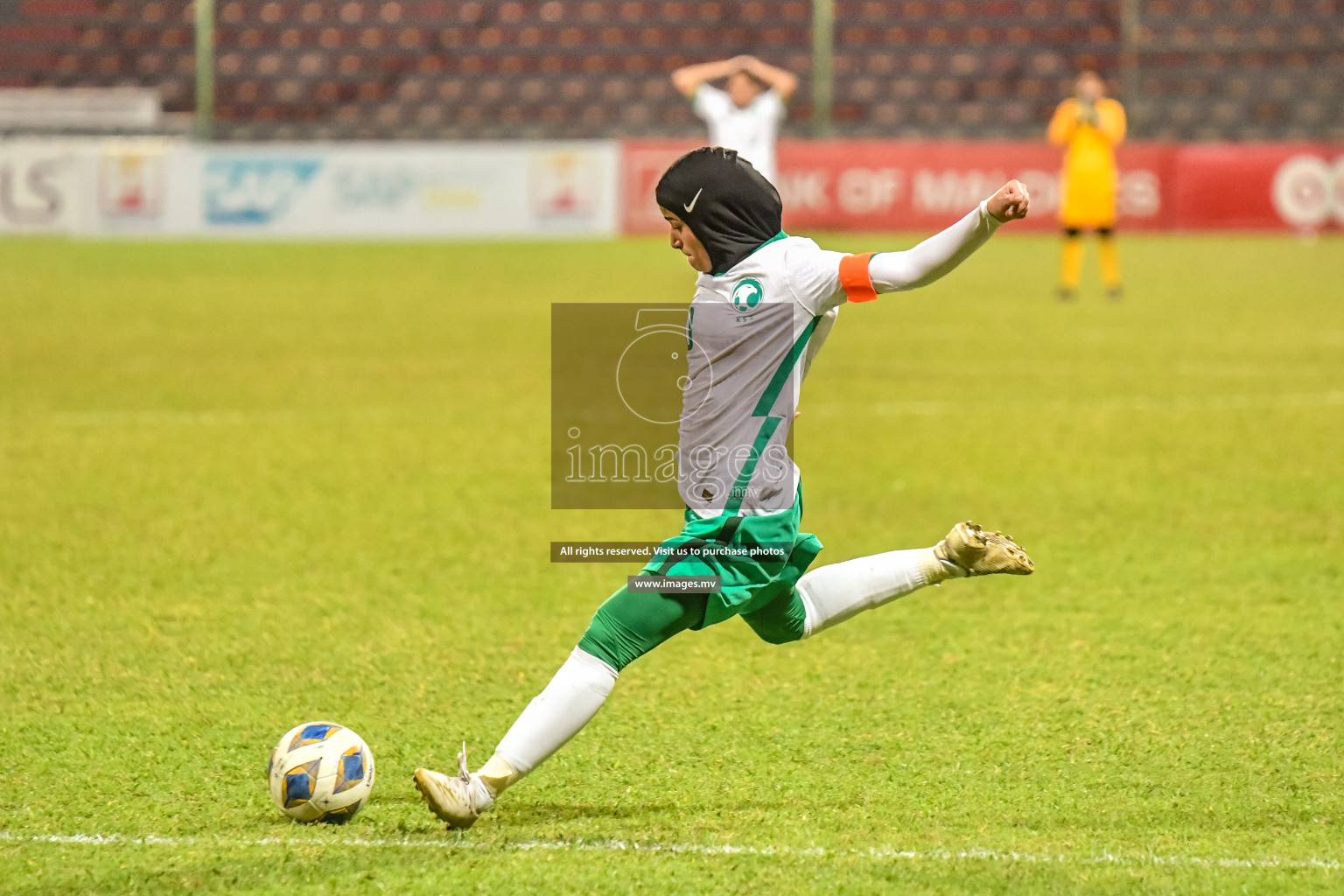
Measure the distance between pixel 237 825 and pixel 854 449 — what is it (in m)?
5.64

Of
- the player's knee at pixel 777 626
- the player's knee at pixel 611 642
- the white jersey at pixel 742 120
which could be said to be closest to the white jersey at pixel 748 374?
the player's knee at pixel 611 642

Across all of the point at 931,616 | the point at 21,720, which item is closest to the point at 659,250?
the point at 931,616

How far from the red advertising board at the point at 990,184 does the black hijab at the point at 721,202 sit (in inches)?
750

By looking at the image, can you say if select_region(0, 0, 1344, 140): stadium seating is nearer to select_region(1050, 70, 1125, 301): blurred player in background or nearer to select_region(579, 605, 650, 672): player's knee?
select_region(1050, 70, 1125, 301): blurred player in background

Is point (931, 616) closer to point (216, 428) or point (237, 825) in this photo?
point (237, 825)

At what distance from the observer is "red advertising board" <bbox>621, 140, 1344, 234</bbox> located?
73.7 ft

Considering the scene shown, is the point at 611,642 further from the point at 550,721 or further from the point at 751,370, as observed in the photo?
the point at 751,370

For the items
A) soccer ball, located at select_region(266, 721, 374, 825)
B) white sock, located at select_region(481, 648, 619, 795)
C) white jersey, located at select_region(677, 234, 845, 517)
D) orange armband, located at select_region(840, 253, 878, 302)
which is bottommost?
soccer ball, located at select_region(266, 721, 374, 825)

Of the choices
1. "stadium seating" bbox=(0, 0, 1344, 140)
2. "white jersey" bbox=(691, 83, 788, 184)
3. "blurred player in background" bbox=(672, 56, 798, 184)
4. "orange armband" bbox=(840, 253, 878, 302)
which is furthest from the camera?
"stadium seating" bbox=(0, 0, 1344, 140)

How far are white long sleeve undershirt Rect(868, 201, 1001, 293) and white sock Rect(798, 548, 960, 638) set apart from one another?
817mm

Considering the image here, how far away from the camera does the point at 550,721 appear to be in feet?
11.2

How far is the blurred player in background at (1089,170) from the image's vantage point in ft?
53.5

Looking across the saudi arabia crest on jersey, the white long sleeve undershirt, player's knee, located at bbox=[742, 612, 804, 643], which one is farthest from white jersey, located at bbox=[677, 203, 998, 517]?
player's knee, located at bbox=[742, 612, 804, 643]

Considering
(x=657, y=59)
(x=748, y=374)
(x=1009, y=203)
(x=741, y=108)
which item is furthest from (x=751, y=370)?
(x=657, y=59)
